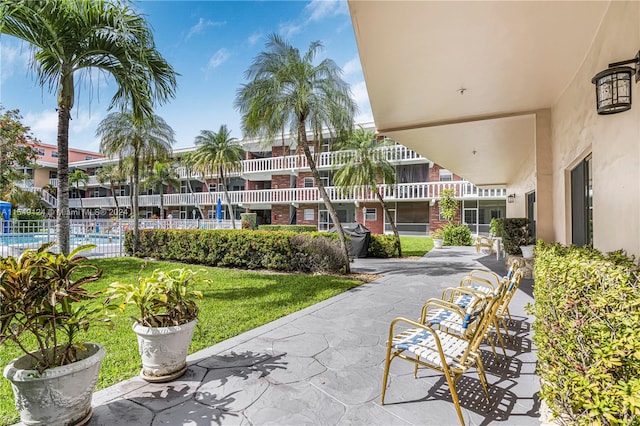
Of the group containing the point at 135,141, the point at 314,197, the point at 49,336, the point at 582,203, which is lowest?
the point at 49,336

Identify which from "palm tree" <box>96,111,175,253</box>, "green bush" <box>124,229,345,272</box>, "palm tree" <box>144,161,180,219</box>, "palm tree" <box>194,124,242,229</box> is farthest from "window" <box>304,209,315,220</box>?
"green bush" <box>124,229,345,272</box>

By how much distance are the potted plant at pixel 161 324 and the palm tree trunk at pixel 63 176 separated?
3.03m

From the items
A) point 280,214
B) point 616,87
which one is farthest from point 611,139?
point 280,214

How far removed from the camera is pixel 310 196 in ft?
75.4

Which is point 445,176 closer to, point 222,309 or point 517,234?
point 517,234

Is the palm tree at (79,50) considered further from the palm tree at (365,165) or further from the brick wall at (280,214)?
the brick wall at (280,214)

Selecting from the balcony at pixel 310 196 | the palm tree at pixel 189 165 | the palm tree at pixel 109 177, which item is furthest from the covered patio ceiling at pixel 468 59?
the palm tree at pixel 109 177

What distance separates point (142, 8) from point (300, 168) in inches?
746

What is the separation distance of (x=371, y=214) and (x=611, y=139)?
20.2m

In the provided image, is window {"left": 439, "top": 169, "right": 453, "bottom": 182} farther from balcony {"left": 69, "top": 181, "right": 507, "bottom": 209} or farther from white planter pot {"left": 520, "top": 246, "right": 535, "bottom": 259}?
white planter pot {"left": 520, "top": 246, "right": 535, "bottom": 259}

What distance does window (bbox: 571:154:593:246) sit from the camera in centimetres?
425

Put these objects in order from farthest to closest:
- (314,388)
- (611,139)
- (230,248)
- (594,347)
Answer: (230,248) < (611,139) < (314,388) < (594,347)

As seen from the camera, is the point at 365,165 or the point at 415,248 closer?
the point at 365,165

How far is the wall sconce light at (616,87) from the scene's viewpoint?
268 cm
